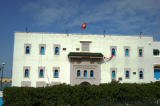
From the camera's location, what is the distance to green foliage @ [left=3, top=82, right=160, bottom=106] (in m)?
12.5

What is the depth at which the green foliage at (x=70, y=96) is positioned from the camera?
12.5 meters

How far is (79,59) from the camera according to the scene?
77.8 ft

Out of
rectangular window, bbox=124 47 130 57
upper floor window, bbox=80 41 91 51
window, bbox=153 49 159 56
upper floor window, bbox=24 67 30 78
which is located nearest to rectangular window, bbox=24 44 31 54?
upper floor window, bbox=24 67 30 78

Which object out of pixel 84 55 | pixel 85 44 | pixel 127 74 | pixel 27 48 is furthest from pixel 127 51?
pixel 27 48

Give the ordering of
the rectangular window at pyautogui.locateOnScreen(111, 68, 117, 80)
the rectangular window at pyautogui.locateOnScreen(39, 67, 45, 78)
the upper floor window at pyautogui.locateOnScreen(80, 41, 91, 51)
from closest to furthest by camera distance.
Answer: the rectangular window at pyautogui.locateOnScreen(39, 67, 45, 78), the rectangular window at pyautogui.locateOnScreen(111, 68, 117, 80), the upper floor window at pyautogui.locateOnScreen(80, 41, 91, 51)

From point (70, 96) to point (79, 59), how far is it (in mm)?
11194

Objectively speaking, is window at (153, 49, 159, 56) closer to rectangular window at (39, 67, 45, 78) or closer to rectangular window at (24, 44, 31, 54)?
rectangular window at (39, 67, 45, 78)

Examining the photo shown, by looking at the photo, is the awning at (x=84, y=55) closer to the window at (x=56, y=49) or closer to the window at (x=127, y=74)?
the window at (x=56, y=49)

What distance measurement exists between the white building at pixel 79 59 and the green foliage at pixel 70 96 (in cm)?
1020

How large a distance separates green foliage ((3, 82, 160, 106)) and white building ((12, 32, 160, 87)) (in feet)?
33.5

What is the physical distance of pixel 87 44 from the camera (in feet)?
80.8

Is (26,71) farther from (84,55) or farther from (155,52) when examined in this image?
(155,52)

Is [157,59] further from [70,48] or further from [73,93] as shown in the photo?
[73,93]

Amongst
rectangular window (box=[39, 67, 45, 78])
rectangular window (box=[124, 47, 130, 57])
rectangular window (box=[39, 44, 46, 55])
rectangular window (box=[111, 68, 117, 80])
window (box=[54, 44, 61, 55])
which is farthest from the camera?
rectangular window (box=[124, 47, 130, 57])
